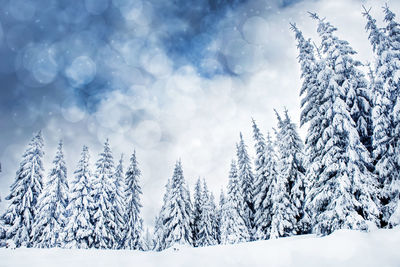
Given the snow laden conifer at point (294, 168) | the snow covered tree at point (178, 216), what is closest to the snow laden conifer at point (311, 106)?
the snow laden conifer at point (294, 168)

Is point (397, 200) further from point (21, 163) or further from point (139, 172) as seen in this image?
point (21, 163)

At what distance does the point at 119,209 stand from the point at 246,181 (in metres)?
17.4

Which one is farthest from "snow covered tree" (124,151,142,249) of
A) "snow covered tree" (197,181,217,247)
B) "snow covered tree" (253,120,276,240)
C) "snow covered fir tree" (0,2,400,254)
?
"snow covered tree" (253,120,276,240)

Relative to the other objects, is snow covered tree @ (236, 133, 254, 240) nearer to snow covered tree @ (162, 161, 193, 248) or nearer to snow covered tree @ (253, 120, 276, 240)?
snow covered tree @ (253, 120, 276, 240)

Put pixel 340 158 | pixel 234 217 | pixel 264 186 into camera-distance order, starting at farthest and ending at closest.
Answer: pixel 234 217, pixel 264 186, pixel 340 158

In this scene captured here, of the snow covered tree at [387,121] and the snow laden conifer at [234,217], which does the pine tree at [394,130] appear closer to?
the snow covered tree at [387,121]

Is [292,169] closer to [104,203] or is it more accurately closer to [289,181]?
[289,181]

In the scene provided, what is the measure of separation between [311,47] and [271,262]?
Result: 1792 cm

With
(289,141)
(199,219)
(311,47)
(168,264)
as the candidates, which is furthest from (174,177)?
(168,264)

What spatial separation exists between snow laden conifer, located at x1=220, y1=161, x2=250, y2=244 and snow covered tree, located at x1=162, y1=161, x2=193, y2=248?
208 inches

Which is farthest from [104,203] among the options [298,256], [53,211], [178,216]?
[298,256]

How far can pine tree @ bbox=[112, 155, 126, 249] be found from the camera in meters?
30.8

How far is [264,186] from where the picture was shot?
27.5 meters

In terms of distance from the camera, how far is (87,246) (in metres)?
27.0
